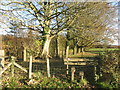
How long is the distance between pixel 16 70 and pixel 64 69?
2.50m

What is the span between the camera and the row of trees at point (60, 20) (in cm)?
756

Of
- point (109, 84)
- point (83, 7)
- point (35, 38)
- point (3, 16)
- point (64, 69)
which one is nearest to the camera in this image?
point (109, 84)

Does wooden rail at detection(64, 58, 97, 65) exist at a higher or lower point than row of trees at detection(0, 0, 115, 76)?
lower

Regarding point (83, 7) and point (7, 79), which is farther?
point (83, 7)

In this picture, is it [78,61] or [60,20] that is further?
[60,20]

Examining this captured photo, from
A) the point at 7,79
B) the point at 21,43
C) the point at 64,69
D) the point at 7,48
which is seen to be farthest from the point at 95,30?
the point at 7,48

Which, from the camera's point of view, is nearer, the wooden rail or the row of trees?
the wooden rail

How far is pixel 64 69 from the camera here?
6.18m

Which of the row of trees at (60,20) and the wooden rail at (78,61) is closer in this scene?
the wooden rail at (78,61)

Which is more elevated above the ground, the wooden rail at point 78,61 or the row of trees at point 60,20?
the row of trees at point 60,20

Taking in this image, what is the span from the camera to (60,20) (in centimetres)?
900

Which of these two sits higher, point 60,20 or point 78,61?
point 60,20

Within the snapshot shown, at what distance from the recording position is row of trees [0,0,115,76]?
24.8 ft

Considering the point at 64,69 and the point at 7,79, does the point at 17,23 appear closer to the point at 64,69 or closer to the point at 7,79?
the point at 7,79
